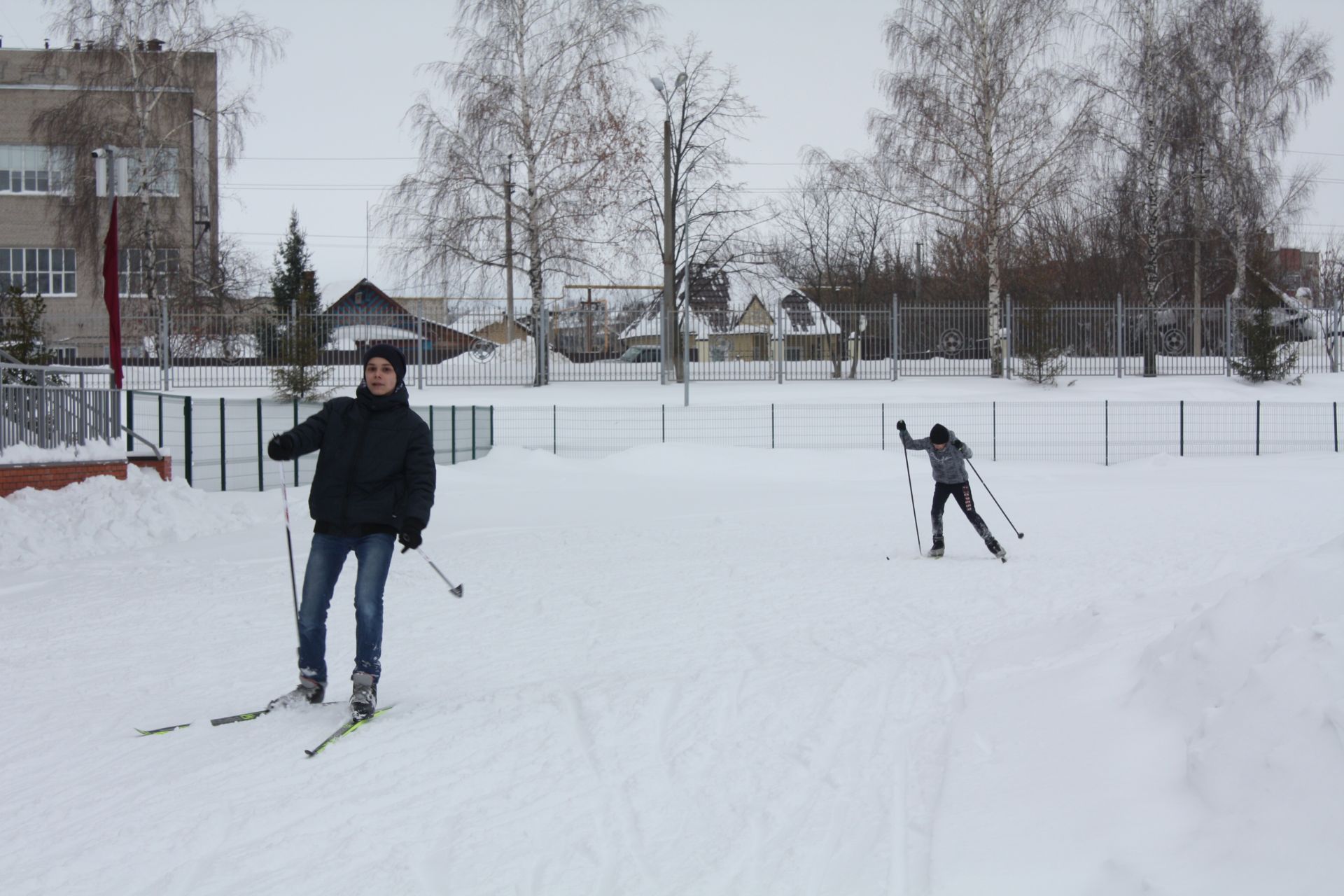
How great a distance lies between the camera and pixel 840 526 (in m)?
15.5

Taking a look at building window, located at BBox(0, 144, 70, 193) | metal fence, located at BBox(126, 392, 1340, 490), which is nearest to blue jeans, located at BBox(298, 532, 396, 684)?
metal fence, located at BBox(126, 392, 1340, 490)

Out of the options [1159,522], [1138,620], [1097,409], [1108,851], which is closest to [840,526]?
[1159,522]

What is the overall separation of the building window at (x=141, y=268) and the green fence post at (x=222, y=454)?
15747mm

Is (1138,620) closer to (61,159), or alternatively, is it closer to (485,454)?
(485,454)

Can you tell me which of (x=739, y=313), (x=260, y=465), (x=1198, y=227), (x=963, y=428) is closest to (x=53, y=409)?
(x=260, y=465)

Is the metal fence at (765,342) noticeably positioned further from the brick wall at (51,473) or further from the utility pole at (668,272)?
the brick wall at (51,473)

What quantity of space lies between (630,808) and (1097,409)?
83.2ft

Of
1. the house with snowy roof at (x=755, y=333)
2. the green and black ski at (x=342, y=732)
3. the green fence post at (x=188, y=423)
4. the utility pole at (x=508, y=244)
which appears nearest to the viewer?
the green and black ski at (x=342, y=732)

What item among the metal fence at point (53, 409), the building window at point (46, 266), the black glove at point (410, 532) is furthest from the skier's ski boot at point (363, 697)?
the building window at point (46, 266)

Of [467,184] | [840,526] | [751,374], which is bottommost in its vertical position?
[840,526]

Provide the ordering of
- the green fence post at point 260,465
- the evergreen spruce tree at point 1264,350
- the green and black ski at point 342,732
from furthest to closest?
the evergreen spruce tree at point 1264,350
the green fence post at point 260,465
the green and black ski at point 342,732

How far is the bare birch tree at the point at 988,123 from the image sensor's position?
30.7 m

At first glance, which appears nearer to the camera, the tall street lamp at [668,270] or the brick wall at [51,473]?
the brick wall at [51,473]

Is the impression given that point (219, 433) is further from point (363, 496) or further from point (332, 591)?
point (363, 496)
